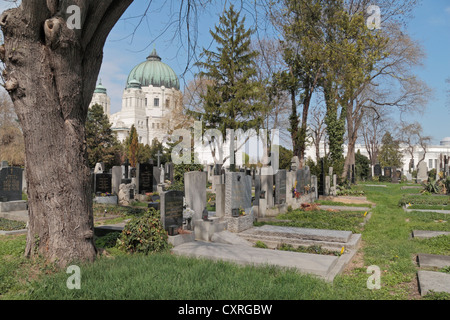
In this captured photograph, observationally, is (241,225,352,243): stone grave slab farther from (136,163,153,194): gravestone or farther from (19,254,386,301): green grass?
(136,163,153,194): gravestone

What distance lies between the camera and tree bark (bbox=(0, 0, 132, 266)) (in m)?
5.08

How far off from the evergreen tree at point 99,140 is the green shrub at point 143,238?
40.2 metres

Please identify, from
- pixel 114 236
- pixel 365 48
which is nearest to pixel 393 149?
pixel 365 48

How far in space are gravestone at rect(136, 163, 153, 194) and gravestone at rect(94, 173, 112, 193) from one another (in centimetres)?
138

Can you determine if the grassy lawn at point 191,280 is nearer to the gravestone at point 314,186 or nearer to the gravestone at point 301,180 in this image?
the gravestone at point 301,180

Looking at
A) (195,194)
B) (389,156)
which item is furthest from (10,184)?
(389,156)

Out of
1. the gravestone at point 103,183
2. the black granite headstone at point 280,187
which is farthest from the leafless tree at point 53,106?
the gravestone at point 103,183

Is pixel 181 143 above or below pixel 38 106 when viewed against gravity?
above

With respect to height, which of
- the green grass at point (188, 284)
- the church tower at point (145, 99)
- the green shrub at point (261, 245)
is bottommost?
the green shrub at point (261, 245)

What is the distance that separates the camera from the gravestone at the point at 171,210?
7.51 m

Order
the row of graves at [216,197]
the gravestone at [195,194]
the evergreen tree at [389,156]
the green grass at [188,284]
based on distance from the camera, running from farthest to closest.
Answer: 1. the evergreen tree at [389,156]
2. the gravestone at [195,194]
3. the row of graves at [216,197]
4. the green grass at [188,284]
